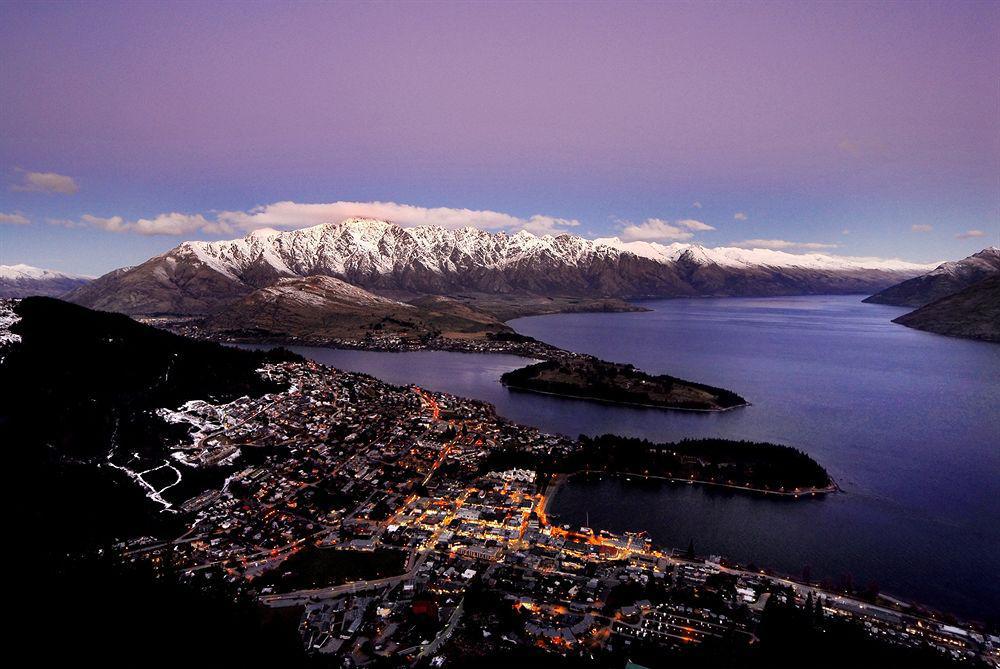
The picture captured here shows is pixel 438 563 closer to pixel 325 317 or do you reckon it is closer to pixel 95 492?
pixel 95 492

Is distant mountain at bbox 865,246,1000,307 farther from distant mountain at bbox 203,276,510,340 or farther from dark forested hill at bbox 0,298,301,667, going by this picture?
dark forested hill at bbox 0,298,301,667

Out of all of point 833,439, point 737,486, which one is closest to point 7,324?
point 737,486

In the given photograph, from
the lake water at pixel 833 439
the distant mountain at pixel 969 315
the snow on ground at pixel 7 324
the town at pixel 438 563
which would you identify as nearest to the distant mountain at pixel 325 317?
the lake water at pixel 833 439

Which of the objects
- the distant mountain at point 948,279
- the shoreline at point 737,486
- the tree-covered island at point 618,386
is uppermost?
the distant mountain at point 948,279

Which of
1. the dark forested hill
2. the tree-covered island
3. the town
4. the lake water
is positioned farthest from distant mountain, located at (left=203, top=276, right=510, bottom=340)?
the town

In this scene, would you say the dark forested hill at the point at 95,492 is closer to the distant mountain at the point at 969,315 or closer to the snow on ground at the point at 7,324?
the snow on ground at the point at 7,324

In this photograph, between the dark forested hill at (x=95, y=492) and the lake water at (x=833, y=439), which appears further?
the lake water at (x=833, y=439)
